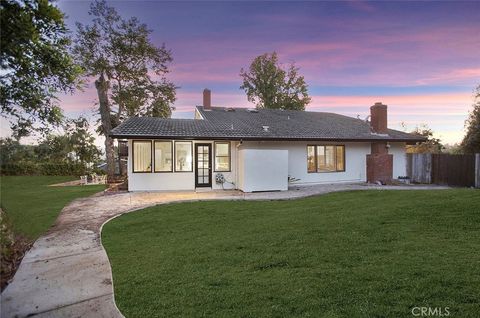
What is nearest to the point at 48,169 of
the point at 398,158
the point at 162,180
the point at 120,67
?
the point at 120,67

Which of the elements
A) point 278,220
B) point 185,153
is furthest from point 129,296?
point 185,153

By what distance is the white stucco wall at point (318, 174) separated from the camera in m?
15.2

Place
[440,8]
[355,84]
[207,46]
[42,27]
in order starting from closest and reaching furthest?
[42,27]
[440,8]
[207,46]
[355,84]

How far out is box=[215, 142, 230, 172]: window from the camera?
14.3 meters

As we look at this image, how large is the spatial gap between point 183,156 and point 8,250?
1031 centimetres

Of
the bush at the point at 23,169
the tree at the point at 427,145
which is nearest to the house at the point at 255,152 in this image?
the tree at the point at 427,145

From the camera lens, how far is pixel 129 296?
11.9ft

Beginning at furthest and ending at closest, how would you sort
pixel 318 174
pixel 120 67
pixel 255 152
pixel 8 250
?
pixel 120 67, pixel 318 174, pixel 255 152, pixel 8 250

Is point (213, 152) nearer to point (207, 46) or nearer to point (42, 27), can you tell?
point (207, 46)

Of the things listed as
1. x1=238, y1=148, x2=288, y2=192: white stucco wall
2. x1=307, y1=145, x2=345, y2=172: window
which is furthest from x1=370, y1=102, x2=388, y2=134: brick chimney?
x1=238, y1=148, x2=288, y2=192: white stucco wall

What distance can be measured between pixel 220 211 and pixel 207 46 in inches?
407

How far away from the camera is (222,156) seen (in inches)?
567

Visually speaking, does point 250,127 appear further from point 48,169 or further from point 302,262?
point 48,169

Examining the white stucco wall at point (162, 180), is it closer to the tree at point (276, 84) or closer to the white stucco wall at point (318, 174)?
the white stucco wall at point (318, 174)
